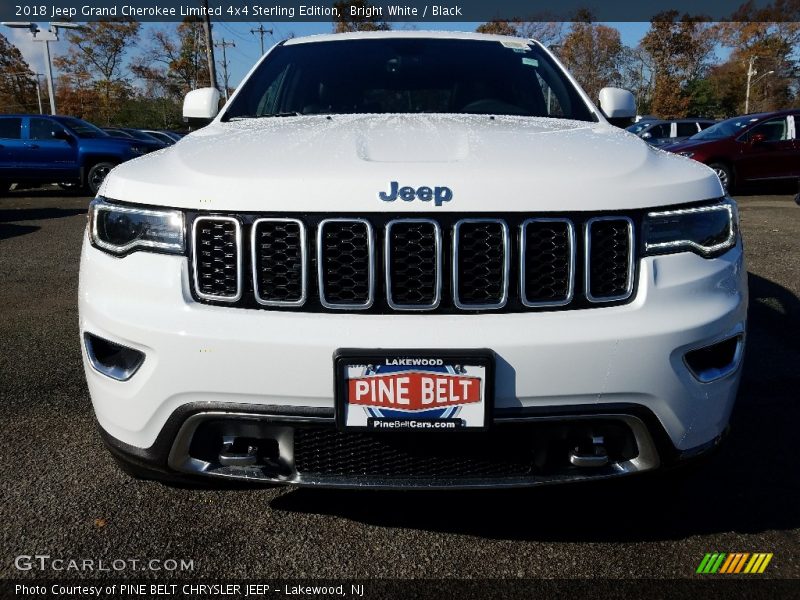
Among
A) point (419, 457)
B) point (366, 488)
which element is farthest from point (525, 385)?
point (366, 488)

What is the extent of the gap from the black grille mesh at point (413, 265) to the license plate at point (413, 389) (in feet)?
0.53

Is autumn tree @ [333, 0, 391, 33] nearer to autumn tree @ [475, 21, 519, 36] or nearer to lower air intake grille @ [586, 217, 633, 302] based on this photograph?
autumn tree @ [475, 21, 519, 36]

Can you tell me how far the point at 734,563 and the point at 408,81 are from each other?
2.28 meters

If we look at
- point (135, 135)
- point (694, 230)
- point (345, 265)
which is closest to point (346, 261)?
point (345, 265)

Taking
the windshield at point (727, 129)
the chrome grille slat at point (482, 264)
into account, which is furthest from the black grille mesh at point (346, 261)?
the windshield at point (727, 129)

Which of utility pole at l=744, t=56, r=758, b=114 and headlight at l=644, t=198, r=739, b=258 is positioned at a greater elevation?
headlight at l=644, t=198, r=739, b=258

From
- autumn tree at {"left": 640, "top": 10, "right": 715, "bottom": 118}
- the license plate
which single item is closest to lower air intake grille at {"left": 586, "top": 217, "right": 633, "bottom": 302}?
the license plate

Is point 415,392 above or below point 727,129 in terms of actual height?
above

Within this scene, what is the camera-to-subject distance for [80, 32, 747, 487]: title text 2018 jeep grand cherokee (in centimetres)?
166

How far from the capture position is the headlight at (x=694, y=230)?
1.78m

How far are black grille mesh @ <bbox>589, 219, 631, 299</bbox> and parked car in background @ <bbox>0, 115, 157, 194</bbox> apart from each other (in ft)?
42.6

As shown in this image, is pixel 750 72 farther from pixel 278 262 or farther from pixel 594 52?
pixel 278 262

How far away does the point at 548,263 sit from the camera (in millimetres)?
1742

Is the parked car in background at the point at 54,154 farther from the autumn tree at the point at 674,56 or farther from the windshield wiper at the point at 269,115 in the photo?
the autumn tree at the point at 674,56
